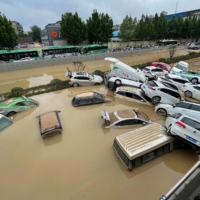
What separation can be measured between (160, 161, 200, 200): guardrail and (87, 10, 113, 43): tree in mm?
40165

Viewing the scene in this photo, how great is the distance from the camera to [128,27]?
4159cm

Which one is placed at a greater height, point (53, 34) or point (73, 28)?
point (73, 28)

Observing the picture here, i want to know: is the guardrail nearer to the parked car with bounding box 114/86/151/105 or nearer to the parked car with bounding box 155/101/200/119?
the parked car with bounding box 155/101/200/119

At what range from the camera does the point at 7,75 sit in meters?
A: 21.1

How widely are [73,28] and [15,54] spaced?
15.3 meters

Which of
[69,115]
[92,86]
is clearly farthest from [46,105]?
[92,86]

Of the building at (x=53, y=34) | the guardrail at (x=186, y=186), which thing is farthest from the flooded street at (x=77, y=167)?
the building at (x=53, y=34)

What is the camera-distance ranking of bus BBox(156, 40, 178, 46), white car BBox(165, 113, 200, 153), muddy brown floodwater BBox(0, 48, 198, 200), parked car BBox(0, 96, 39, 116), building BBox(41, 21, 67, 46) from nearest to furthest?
muddy brown floodwater BBox(0, 48, 198, 200) → white car BBox(165, 113, 200, 153) → parked car BBox(0, 96, 39, 116) → building BBox(41, 21, 67, 46) → bus BBox(156, 40, 178, 46)

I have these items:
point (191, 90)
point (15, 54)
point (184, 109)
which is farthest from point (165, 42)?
point (184, 109)

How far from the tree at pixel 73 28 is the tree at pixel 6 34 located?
11671 millimetres

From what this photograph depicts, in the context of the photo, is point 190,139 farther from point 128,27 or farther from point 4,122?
point 128,27

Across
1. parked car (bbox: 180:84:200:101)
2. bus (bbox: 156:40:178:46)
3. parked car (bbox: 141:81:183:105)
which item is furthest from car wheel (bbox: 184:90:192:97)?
bus (bbox: 156:40:178:46)

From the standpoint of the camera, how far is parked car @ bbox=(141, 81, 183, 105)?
9.75 metres

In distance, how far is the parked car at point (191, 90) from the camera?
1104 cm
